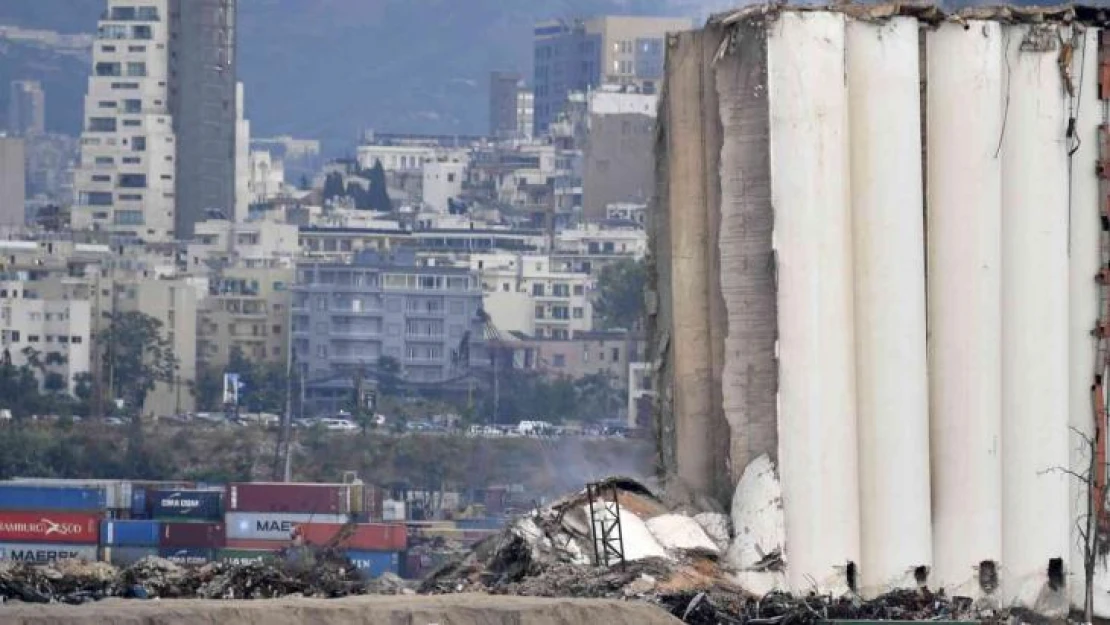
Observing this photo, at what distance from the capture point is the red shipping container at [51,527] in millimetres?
66000

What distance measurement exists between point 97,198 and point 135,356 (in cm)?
4063

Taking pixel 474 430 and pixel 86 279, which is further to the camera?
pixel 86 279

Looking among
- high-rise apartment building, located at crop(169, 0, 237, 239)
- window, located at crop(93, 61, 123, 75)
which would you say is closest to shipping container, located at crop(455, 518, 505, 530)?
high-rise apartment building, located at crop(169, 0, 237, 239)

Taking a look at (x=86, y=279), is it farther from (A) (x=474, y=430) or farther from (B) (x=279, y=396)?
(A) (x=474, y=430)

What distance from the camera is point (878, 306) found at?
2134cm

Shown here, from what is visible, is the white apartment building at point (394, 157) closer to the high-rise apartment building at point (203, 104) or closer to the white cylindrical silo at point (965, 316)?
the high-rise apartment building at point (203, 104)

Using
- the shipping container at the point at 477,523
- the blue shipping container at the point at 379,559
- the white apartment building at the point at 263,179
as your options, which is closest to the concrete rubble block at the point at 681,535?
the blue shipping container at the point at 379,559

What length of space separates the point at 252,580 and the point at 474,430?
8777cm

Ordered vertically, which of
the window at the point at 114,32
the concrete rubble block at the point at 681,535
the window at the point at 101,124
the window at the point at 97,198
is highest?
the window at the point at 114,32

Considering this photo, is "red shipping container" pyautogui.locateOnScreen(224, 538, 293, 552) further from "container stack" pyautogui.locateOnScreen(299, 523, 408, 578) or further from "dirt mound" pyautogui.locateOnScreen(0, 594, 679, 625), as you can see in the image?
"dirt mound" pyautogui.locateOnScreen(0, 594, 679, 625)

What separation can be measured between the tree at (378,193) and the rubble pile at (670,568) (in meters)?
146

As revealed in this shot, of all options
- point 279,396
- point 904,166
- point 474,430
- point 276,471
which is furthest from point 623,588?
point 279,396

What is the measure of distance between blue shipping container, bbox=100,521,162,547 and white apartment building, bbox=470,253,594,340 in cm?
5576

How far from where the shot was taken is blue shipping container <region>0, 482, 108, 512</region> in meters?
68.2
